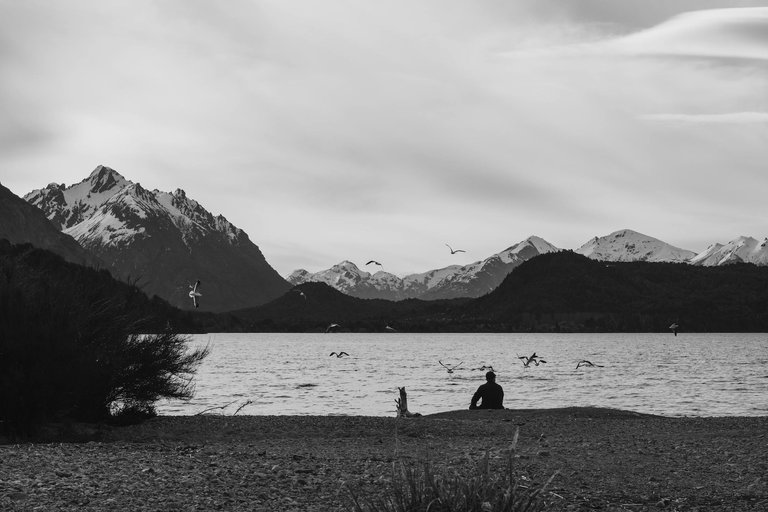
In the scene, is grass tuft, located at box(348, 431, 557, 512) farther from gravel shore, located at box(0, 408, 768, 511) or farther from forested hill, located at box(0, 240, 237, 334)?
forested hill, located at box(0, 240, 237, 334)

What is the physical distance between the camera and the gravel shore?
12.7 meters

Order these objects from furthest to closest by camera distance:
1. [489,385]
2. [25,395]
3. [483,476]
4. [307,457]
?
[489,385] → [25,395] → [307,457] → [483,476]

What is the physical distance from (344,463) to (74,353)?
891 cm

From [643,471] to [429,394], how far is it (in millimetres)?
39795

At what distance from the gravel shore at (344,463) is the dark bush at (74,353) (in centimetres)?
103

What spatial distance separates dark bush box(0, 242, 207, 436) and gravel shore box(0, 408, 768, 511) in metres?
1.03

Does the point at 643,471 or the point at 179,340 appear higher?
the point at 179,340

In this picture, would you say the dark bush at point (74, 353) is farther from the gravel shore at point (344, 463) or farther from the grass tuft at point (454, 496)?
the grass tuft at point (454, 496)

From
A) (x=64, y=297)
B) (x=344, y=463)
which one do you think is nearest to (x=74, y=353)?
(x=64, y=297)

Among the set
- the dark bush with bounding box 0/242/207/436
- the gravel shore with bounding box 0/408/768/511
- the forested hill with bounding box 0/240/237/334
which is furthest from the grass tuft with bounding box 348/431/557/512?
the forested hill with bounding box 0/240/237/334

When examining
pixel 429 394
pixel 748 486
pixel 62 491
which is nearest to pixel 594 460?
pixel 748 486

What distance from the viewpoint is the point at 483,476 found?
25.8 feet

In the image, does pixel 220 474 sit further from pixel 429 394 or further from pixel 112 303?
pixel 429 394

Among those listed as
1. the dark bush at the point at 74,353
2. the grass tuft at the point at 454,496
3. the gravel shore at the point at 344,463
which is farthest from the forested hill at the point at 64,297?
the grass tuft at the point at 454,496
